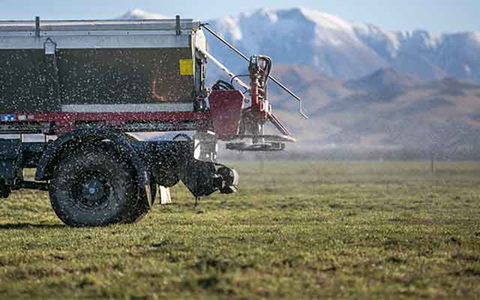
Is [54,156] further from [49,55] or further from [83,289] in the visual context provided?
[83,289]

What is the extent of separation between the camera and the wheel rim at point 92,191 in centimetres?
1579

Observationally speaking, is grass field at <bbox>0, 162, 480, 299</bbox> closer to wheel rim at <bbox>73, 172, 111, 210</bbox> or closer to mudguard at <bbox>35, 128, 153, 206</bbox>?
wheel rim at <bbox>73, 172, 111, 210</bbox>

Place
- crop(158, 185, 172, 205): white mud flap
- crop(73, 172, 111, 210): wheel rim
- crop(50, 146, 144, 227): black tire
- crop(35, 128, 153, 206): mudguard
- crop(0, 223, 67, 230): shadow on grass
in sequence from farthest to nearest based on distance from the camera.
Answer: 1. crop(158, 185, 172, 205): white mud flap
2. crop(0, 223, 67, 230): shadow on grass
3. crop(73, 172, 111, 210): wheel rim
4. crop(50, 146, 144, 227): black tire
5. crop(35, 128, 153, 206): mudguard

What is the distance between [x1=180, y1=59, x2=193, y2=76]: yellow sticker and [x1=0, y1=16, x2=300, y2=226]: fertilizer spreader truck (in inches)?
0.7

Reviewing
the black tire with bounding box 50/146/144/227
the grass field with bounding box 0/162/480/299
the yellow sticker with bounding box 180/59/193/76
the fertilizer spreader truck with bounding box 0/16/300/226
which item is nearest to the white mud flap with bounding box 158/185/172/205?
the grass field with bounding box 0/162/480/299

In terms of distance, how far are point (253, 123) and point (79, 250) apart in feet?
17.0

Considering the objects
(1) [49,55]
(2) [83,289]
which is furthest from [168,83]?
(2) [83,289]

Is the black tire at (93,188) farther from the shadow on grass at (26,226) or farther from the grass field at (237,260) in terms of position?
the shadow on grass at (26,226)

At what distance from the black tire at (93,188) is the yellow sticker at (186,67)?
6.72ft

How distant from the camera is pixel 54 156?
15.6 m

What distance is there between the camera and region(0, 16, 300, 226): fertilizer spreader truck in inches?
620

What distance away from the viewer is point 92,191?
1578 cm

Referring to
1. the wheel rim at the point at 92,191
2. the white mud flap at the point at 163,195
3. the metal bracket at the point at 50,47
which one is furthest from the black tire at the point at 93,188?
the white mud flap at the point at 163,195

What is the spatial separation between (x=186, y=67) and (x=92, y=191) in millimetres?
2942
